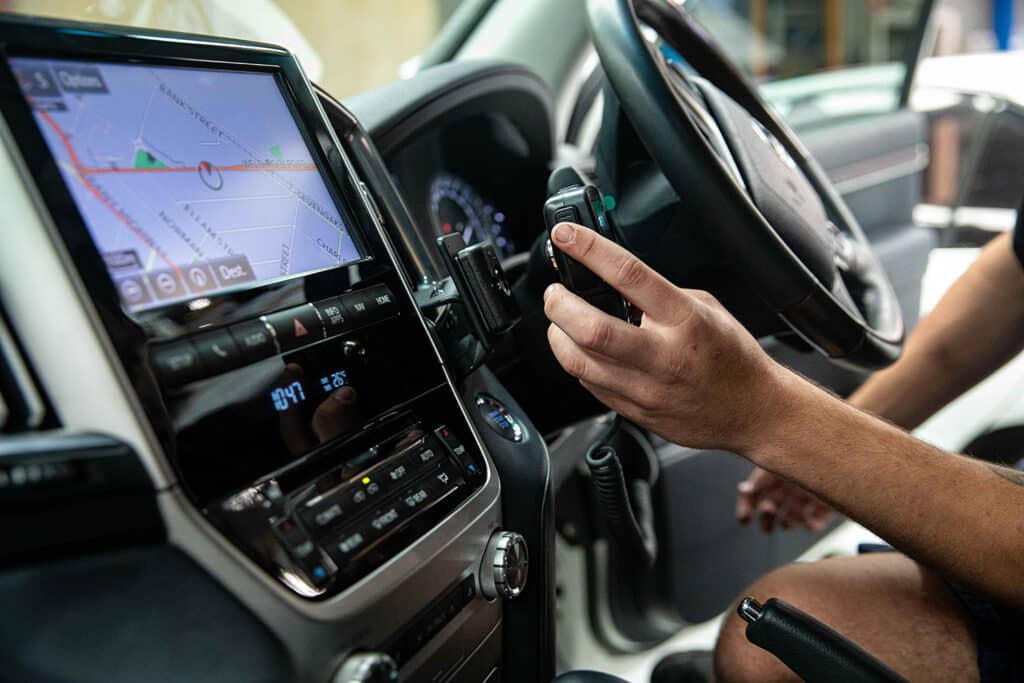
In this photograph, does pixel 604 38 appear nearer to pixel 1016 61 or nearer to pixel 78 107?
pixel 78 107

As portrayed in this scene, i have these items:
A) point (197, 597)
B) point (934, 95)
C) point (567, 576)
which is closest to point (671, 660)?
point (567, 576)

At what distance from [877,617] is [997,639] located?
122mm

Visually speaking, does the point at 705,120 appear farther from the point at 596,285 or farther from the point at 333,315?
the point at 333,315

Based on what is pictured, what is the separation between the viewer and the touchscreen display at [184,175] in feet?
1.84

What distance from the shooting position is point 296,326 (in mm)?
648

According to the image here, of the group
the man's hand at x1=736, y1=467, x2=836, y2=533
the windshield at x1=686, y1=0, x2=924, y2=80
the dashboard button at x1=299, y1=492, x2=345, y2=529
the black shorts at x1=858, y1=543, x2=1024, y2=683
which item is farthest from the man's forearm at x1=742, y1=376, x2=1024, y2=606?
the windshield at x1=686, y1=0, x2=924, y2=80

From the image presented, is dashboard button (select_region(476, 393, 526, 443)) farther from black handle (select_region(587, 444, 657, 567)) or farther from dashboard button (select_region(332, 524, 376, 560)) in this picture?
dashboard button (select_region(332, 524, 376, 560))

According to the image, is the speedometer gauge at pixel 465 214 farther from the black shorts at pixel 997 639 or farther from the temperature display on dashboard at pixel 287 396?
the black shorts at pixel 997 639

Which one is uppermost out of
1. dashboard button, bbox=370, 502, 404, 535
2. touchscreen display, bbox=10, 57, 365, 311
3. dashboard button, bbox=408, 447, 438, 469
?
touchscreen display, bbox=10, 57, 365, 311

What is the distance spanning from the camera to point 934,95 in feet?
9.78

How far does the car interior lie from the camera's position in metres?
0.52

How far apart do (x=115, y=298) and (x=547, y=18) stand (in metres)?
1.29

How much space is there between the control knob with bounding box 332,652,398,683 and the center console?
0.05ft

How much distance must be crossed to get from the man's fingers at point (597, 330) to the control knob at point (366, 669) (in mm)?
259
